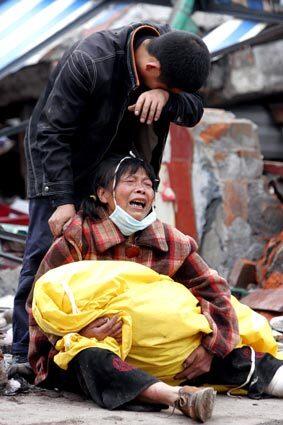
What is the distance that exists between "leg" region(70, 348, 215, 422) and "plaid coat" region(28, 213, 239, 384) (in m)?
0.27

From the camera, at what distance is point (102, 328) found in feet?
13.1

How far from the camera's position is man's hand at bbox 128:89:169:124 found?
4371 millimetres

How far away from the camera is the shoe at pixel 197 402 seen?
3.64 m

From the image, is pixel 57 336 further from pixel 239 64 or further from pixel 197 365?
pixel 239 64

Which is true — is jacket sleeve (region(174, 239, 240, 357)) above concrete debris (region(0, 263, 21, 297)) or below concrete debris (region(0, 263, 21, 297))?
above

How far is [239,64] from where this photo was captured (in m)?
11.0

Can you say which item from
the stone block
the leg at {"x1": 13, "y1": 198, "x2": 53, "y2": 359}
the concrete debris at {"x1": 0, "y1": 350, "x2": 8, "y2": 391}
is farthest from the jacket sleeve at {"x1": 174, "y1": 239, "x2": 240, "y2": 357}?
the stone block

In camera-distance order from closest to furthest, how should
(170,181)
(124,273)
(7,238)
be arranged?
(124,273), (7,238), (170,181)

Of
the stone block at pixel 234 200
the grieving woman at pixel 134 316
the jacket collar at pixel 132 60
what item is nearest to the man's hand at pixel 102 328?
the grieving woman at pixel 134 316

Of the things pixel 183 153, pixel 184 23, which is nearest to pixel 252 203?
pixel 183 153

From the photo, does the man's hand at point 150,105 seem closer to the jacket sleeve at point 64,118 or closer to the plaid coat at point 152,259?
the jacket sleeve at point 64,118

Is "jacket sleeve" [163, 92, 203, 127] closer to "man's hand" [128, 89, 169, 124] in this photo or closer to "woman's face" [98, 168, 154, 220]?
"man's hand" [128, 89, 169, 124]

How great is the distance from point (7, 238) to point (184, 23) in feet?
7.75

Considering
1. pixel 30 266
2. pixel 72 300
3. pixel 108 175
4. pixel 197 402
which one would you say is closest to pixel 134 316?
pixel 72 300
